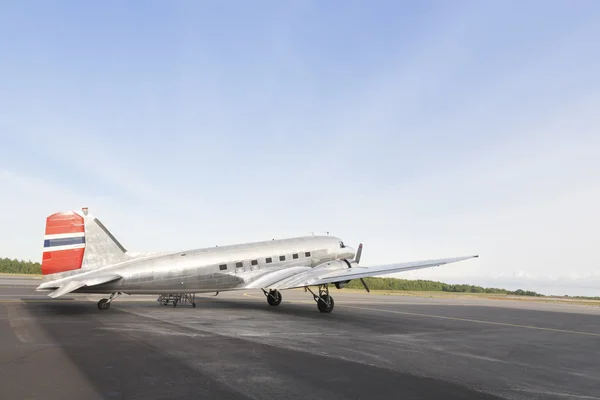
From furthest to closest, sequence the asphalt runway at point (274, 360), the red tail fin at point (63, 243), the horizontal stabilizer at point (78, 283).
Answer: the red tail fin at point (63, 243)
the horizontal stabilizer at point (78, 283)
the asphalt runway at point (274, 360)

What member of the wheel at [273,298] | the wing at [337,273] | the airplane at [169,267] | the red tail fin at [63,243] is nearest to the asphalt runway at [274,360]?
the airplane at [169,267]

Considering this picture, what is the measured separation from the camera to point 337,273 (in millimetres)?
25375

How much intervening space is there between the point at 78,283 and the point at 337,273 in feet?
45.5

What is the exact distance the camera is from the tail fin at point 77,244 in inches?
848

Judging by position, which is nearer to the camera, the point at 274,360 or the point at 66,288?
the point at 274,360

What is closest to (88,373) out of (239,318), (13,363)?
(13,363)

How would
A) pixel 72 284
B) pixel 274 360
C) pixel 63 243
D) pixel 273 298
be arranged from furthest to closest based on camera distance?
pixel 273 298
pixel 63 243
pixel 72 284
pixel 274 360

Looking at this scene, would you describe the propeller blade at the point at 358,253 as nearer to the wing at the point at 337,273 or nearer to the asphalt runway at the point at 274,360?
the wing at the point at 337,273

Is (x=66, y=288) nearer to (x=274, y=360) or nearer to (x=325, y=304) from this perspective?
(x=274, y=360)

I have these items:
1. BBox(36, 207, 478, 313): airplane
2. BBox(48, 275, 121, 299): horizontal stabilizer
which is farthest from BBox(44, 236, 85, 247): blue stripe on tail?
BBox(48, 275, 121, 299): horizontal stabilizer

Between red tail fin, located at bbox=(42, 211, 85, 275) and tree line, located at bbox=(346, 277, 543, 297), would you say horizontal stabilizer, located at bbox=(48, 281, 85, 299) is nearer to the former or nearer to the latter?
red tail fin, located at bbox=(42, 211, 85, 275)

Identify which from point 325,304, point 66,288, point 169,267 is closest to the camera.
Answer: point 66,288

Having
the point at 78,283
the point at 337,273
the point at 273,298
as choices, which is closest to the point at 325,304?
the point at 337,273

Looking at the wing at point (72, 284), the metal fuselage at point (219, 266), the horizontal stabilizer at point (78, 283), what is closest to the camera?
the horizontal stabilizer at point (78, 283)
